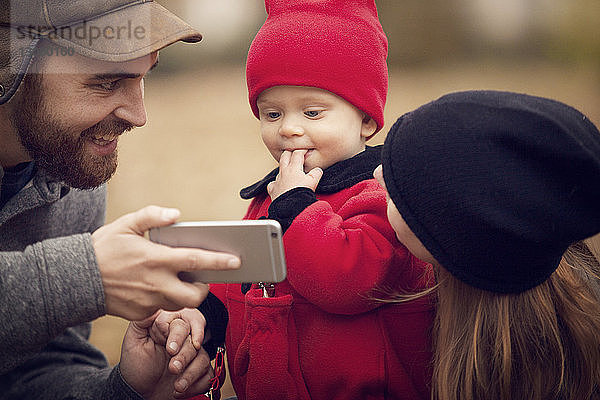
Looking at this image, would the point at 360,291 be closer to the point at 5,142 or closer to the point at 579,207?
→ the point at 579,207

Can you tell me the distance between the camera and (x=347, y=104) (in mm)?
1825

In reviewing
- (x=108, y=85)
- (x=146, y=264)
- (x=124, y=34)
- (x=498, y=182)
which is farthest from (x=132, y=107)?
(x=498, y=182)

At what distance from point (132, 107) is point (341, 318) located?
99 cm

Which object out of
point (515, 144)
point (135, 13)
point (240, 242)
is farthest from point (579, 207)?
A: point (135, 13)

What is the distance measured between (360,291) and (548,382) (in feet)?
1.57

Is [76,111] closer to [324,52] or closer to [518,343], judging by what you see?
[324,52]

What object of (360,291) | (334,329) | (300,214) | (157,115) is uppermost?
(300,214)

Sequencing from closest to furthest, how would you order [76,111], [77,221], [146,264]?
[146,264] → [76,111] → [77,221]

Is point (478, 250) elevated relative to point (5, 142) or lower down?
elevated

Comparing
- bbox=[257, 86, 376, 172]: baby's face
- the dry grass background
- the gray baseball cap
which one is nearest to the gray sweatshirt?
the gray baseball cap

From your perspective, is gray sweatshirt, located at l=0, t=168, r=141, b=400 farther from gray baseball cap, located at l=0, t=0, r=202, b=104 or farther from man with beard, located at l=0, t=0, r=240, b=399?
gray baseball cap, located at l=0, t=0, r=202, b=104

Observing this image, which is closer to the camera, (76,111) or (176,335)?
(176,335)

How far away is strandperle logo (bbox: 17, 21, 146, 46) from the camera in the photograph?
1887mm

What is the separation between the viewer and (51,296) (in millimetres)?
1486
